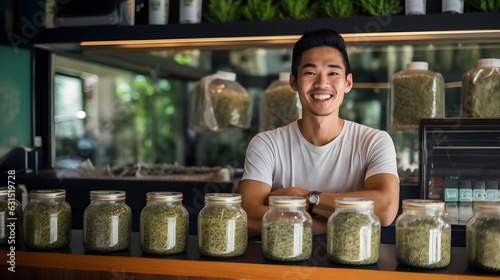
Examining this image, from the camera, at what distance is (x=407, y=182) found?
2846 mm

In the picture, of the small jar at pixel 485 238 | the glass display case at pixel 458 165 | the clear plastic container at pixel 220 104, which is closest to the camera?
the small jar at pixel 485 238

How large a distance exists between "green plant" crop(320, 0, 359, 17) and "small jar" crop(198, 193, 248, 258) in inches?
75.0

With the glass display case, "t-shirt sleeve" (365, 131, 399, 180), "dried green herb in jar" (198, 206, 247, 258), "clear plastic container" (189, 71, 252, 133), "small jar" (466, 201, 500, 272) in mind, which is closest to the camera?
"small jar" (466, 201, 500, 272)

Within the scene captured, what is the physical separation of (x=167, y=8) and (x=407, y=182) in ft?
6.07

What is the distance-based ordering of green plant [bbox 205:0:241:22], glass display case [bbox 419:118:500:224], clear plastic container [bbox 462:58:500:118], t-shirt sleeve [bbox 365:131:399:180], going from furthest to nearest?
green plant [bbox 205:0:241:22] → clear plastic container [bbox 462:58:500:118] → glass display case [bbox 419:118:500:224] → t-shirt sleeve [bbox 365:131:399:180]

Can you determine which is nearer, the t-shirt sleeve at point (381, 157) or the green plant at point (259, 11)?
the t-shirt sleeve at point (381, 157)

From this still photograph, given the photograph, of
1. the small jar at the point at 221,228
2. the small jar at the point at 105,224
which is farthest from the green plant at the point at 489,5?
the small jar at the point at 105,224

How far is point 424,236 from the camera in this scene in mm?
1190

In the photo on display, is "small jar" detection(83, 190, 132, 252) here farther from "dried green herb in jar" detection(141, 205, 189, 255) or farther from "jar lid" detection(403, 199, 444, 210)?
"jar lid" detection(403, 199, 444, 210)

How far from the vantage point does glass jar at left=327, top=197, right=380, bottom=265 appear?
3.94ft

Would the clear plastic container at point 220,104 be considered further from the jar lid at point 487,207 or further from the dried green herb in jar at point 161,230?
the jar lid at point 487,207

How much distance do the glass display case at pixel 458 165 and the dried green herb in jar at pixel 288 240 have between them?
1.41 metres

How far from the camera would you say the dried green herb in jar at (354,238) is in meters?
1.20

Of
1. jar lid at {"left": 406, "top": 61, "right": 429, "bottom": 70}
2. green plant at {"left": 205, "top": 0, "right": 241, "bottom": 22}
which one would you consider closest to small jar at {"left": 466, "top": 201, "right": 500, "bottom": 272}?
jar lid at {"left": 406, "top": 61, "right": 429, "bottom": 70}
